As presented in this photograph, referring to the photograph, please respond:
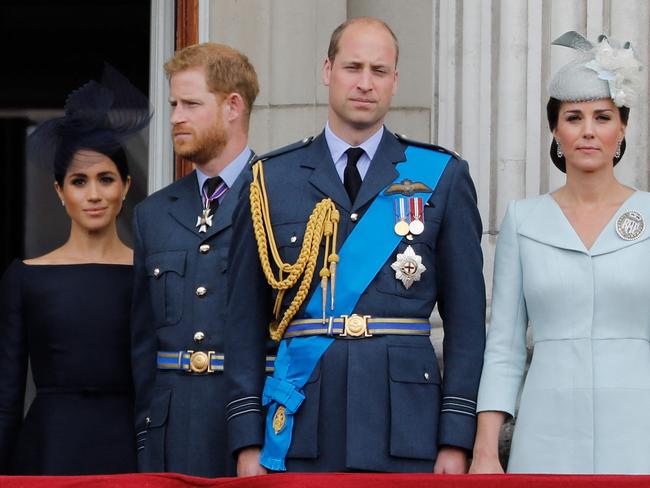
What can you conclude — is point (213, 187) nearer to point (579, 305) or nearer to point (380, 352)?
point (380, 352)

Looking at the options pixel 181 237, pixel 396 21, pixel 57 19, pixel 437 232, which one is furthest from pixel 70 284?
pixel 57 19

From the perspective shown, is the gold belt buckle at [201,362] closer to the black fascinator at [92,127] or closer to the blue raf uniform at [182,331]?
the blue raf uniform at [182,331]

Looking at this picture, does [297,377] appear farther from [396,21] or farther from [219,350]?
[396,21]

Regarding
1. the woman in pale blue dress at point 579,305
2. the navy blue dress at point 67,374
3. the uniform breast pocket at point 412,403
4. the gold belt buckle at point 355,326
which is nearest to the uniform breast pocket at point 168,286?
the navy blue dress at point 67,374

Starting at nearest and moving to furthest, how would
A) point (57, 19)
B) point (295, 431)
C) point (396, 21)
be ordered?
1. point (295, 431)
2. point (396, 21)
3. point (57, 19)

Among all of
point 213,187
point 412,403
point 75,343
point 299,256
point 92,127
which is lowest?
point 412,403

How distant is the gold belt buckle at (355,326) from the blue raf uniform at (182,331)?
1.88 ft

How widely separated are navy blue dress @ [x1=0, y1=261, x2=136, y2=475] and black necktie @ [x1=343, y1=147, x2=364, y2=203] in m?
1.01

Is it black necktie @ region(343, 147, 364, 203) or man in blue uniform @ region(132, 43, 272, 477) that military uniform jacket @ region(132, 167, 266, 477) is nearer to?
man in blue uniform @ region(132, 43, 272, 477)

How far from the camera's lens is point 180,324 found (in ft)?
18.7

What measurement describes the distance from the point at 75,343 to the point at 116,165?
22.2 inches

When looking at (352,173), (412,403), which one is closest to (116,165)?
(352,173)

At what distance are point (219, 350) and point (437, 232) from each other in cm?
82

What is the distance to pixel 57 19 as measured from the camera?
10.7 meters
